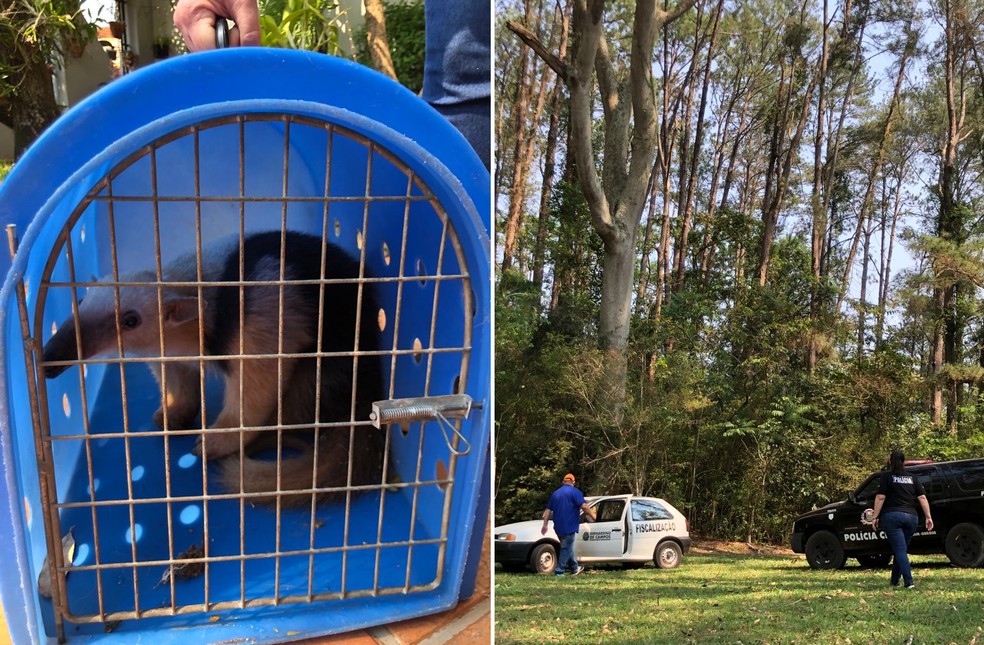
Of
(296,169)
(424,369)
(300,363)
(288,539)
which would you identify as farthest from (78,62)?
(288,539)

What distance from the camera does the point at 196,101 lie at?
1.45m

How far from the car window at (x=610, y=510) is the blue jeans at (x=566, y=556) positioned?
0.24 ft

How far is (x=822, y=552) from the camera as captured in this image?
5.54 ft

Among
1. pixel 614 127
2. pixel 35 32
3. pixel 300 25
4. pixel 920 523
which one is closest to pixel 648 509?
pixel 920 523

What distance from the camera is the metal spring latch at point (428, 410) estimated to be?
164cm

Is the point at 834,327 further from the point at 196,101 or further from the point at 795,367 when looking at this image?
the point at 196,101

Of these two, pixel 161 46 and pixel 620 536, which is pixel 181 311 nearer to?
pixel 161 46

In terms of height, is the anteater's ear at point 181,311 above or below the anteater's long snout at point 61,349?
above

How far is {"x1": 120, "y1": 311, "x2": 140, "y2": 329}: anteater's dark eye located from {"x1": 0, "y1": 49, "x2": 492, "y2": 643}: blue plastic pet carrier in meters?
0.06

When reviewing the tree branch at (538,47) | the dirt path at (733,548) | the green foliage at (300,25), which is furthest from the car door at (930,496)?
the green foliage at (300,25)

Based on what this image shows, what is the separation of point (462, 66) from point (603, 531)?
1.04 metres

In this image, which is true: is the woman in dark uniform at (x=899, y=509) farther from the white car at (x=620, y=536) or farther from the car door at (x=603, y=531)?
the car door at (x=603, y=531)

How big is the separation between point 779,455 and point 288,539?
1099mm

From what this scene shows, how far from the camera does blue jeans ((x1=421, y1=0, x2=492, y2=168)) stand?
1820 mm
